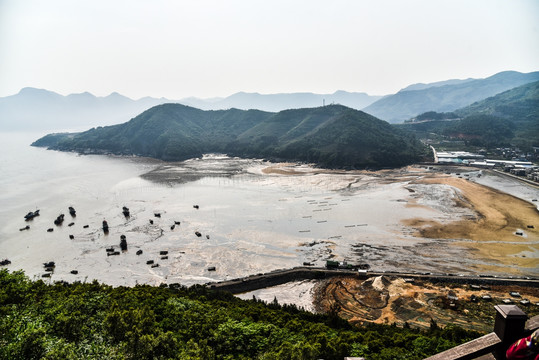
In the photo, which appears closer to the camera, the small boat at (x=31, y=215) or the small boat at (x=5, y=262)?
the small boat at (x=5, y=262)

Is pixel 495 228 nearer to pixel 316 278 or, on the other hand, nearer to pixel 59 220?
pixel 316 278

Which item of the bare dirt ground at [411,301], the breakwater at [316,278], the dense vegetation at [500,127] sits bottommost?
the bare dirt ground at [411,301]

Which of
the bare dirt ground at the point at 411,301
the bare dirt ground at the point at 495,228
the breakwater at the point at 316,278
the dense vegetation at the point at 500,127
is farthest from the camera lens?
the dense vegetation at the point at 500,127

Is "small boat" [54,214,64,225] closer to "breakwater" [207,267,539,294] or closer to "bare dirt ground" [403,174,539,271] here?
"breakwater" [207,267,539,294]

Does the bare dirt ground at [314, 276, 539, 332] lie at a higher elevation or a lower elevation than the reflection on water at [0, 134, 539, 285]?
lower

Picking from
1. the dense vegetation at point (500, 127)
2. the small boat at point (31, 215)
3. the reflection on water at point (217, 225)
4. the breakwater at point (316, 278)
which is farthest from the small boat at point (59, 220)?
the dense vegetation at point (500, 127)

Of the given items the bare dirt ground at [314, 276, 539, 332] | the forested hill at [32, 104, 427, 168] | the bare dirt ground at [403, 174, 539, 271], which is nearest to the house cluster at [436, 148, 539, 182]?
the forested hill at [32, 104, 427, 168]

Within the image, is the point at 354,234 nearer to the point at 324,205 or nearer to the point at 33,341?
the point at 324,205

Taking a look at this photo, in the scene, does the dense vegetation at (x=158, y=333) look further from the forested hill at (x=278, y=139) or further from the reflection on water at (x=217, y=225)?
the forested hill at (x=278, y=139)
